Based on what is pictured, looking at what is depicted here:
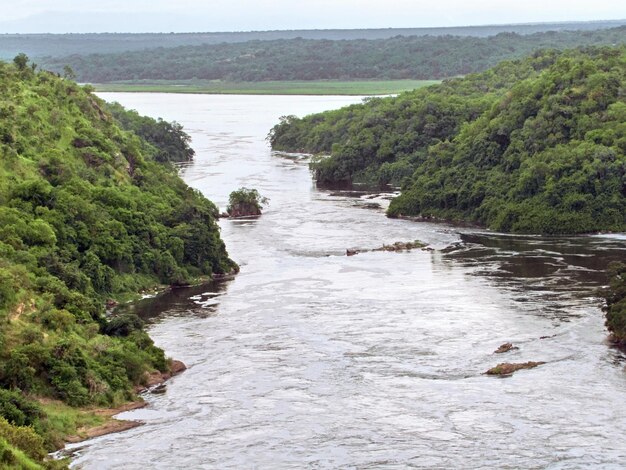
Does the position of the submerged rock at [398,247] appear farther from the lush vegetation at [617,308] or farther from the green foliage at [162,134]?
the green foliage at [162,134]

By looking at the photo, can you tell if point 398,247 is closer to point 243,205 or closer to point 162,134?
point 243,205

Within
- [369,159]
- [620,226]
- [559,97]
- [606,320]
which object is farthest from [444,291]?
[369,159]

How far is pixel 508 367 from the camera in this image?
54.0m

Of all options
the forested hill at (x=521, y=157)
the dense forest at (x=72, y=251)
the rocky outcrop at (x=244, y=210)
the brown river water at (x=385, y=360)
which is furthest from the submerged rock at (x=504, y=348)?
the rocky outcrop at (x=244, y=210)

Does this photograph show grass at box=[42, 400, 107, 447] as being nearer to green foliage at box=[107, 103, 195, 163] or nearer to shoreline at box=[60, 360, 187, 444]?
shoreline at box=[60, 360, 187, 444]

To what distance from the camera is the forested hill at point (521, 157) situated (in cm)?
9344

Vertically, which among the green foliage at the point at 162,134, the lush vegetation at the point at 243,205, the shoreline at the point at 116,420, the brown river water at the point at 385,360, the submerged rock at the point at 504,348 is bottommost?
the shoreline at the point at 116,420

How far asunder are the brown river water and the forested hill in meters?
4.35

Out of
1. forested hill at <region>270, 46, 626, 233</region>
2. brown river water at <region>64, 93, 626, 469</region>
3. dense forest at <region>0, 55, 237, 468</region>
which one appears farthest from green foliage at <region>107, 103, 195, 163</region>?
brown river water at <region>64, 93, 626, 469</region>

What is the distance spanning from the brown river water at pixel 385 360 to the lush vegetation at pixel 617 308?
1066 mm

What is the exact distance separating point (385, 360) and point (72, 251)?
20319 mm

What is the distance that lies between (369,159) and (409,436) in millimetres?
85793

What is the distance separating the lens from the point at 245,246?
288 ft

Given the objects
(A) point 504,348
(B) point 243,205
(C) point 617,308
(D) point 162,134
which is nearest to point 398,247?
(B) point 243,205
